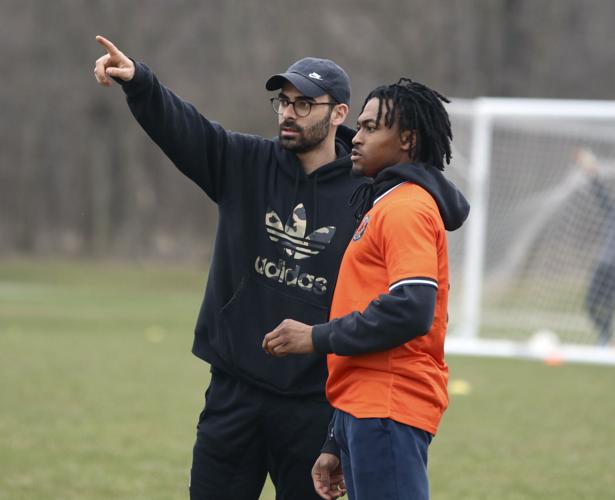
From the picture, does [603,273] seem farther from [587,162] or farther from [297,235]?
[297,235]

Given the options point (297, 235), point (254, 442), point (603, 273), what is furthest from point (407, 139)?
point (603, 273)

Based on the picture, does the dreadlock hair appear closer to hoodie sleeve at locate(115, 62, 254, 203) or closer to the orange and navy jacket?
the orange and navy jacket

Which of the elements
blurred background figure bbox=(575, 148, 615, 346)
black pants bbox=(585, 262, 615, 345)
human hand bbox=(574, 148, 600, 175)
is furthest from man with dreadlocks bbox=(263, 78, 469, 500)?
black pants bbox=(585, 262, 615, 345)

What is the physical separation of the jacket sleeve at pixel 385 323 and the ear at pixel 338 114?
116 centimetres

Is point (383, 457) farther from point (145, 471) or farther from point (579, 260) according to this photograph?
point (579, 260)

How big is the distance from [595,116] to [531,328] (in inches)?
130

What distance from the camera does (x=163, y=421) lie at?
8.63 metres

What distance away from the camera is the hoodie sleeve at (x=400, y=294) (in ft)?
10.3

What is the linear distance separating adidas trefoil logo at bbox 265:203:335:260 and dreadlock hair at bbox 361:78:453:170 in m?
0.71

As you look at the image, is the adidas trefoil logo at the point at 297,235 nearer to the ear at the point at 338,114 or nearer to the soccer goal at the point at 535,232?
the ear at the point at 338,114

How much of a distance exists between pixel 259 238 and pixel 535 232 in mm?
11576

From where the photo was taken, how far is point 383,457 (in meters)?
3.21

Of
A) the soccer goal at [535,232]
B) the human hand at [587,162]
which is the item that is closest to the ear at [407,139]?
the soccer goal at [535,232]

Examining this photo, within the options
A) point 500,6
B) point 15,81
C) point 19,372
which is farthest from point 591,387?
point 15,81
